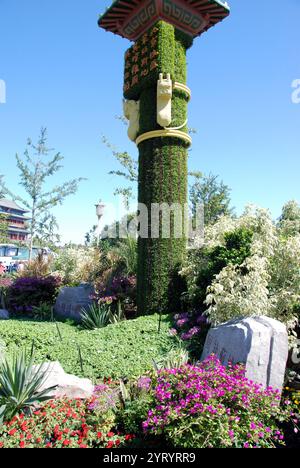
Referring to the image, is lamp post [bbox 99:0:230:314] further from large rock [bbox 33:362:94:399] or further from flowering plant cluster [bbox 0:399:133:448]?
flowering plant cluster [bbox 0:399:133:448]

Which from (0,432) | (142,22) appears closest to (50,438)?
(0,432)

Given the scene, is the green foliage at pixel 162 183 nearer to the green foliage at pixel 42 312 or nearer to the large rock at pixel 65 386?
the green foliage at pixel 42 312

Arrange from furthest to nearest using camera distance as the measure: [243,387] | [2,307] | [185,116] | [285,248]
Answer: [2,307] → [185,116] → [285,248] → [243,387]

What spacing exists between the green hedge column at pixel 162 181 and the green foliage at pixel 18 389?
3.51 metres

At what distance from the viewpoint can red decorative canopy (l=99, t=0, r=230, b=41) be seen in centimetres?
745

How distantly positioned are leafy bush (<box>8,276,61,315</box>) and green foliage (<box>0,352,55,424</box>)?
17.6ft

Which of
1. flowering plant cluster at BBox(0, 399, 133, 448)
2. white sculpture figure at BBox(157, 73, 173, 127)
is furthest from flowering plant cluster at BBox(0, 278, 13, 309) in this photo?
flowering plant cluster at BBox(0, 399, 133, 448)

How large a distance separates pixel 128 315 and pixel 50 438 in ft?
15.7

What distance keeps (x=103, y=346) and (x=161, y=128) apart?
4529 millimetres

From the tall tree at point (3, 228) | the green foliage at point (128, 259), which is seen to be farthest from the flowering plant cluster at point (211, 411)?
the tall tree at point (3, 228)

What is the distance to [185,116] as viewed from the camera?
745 cm

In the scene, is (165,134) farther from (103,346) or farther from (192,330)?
(103,346)

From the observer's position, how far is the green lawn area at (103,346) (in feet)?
14.1
